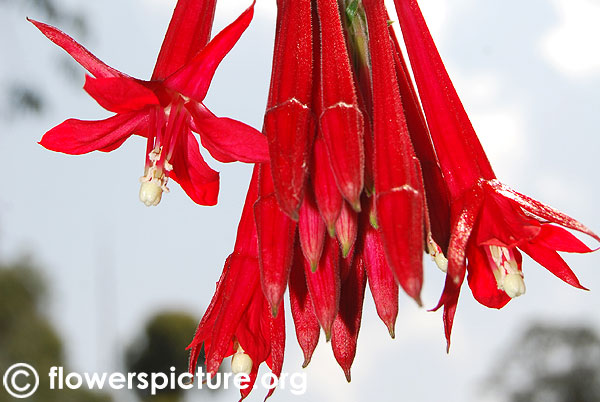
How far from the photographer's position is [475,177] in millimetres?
675

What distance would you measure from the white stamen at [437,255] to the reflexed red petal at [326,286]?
105mm

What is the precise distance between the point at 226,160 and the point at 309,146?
0.36 feet

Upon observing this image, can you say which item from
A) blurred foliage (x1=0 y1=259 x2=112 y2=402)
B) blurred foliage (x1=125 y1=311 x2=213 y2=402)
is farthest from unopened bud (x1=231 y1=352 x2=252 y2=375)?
blurred foliage (x1=0 y1=259 x2=112 y2=402)

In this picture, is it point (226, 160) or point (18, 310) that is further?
point (18, 310)

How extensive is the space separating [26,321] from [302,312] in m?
15.2

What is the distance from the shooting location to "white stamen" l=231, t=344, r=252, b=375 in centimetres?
70

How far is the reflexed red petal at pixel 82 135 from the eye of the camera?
0.69 m

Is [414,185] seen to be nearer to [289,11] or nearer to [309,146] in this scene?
[309,146]

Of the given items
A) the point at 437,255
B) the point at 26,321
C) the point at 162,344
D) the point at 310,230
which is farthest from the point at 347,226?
the point at 26,321

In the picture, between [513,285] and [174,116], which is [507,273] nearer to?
[513,285]

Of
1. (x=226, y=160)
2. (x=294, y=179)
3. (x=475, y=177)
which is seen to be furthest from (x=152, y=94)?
(x=475, y=177)

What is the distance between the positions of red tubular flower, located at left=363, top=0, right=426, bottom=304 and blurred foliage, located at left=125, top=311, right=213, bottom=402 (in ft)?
37.9

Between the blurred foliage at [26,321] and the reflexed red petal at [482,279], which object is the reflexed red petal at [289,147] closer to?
the reflexed red petal at [482,279]

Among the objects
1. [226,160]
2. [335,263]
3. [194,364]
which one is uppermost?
[226,160]
